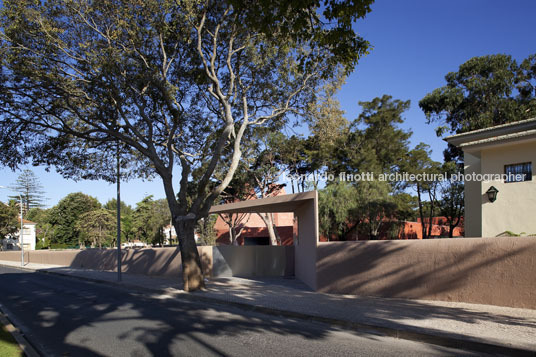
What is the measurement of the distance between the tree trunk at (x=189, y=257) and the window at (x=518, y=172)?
38.4 ft

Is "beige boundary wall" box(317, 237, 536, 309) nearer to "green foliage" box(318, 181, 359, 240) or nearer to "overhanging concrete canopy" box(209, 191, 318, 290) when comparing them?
"overhanging concrete canopy" box(209, 191, 318, 290)

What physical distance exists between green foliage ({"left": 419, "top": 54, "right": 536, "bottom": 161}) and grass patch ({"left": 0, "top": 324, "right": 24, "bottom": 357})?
1145 inches

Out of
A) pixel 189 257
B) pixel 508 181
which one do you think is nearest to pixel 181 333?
pixel 189 257

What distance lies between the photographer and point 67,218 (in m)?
72.8

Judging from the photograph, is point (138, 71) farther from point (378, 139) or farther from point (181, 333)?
point (378, 139)

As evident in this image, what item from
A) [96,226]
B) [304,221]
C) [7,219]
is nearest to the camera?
[304,221]

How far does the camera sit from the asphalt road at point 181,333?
6910mm

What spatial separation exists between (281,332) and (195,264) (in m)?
6.71

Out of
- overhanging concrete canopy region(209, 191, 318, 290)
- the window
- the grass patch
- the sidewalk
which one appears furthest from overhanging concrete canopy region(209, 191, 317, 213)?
the grass patch

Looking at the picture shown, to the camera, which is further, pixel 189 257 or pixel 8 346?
pixel 189 257

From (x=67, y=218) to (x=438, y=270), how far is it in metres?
74.0

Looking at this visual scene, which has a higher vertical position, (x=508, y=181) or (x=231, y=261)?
(x=508, y=181)

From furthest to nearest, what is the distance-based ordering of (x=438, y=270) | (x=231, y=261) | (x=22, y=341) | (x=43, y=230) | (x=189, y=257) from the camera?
(x=43, y=230) → (x=231, y=261) → (x=189, y=257) → (x=438, y=270) → (x=22, y=341)

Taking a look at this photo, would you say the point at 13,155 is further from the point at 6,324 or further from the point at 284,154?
the point at 284,154
